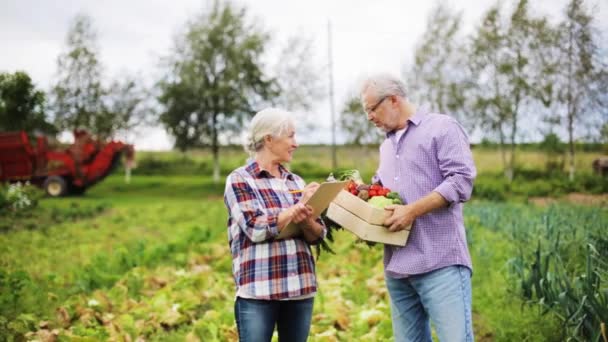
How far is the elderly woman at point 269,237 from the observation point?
272cm

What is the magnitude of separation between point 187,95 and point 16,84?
2094 centimetres

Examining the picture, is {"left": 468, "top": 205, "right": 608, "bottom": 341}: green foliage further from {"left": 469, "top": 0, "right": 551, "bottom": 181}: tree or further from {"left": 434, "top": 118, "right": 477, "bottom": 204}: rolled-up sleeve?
{"left": 469, "top": 0, "right": 551, "bottom": 181}: tree

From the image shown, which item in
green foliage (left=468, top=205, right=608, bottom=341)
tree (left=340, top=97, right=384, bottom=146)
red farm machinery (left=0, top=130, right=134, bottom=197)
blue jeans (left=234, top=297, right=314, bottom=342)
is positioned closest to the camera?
blue jeans (left=234, top=297, right=314, bottom=342)

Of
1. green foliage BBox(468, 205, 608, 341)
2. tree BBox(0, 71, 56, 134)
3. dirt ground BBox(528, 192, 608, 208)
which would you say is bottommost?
green foliage BBox(468, 205, 608, 341)

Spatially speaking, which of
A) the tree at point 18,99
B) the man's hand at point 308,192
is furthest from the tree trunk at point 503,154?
the man's hand at point 308,192

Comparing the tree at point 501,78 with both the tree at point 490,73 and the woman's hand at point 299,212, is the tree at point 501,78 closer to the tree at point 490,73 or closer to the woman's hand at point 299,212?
the tree at point 490,73

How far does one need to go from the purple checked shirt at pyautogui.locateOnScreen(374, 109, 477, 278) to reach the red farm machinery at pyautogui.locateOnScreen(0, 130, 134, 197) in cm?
1538

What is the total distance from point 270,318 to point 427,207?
88 cm

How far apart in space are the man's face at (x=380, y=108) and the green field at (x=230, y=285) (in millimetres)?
1417

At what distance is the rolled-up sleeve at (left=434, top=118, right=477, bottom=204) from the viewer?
8.71ft

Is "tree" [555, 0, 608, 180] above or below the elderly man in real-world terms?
above

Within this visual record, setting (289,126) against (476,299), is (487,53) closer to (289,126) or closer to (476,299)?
(476,299)

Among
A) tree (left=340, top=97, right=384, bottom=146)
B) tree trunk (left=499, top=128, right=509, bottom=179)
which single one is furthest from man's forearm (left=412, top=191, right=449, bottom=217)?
tree (left=340, top=97, right=384, bottom=146)

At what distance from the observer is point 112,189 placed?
79.7ft
